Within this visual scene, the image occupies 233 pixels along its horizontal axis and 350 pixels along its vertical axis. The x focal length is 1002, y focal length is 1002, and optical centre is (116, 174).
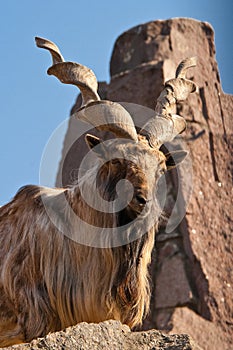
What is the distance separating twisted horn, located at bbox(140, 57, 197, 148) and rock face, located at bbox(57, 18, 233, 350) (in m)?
3.21

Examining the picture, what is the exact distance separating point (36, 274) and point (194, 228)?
457cm

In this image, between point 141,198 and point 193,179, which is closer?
point 141,198

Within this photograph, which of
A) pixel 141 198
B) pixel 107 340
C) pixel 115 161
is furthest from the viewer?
pixel 115 161

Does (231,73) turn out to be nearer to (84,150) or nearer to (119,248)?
(84,150)

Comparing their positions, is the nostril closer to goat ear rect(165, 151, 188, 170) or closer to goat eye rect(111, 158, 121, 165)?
goat eye rect(111, 158, 121, 165)

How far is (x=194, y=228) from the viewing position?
41.2ft

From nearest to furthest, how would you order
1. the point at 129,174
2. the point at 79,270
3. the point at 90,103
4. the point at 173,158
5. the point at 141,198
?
1. the point at 141,198
2. the point at 129,174
3. the point at 79,270
4. the point at 90,103
5. the point at 173,158

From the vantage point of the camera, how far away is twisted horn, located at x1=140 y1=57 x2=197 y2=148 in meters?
8.53

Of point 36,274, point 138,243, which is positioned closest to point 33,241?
point 36,274

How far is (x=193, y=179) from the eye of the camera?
12891mm

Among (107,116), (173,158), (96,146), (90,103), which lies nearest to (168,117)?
(173,158)

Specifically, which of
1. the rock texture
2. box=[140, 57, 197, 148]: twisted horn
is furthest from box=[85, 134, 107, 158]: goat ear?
the rock texture

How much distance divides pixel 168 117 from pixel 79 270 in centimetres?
163

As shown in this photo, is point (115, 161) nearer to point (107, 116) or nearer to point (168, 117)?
point (107, 116)
